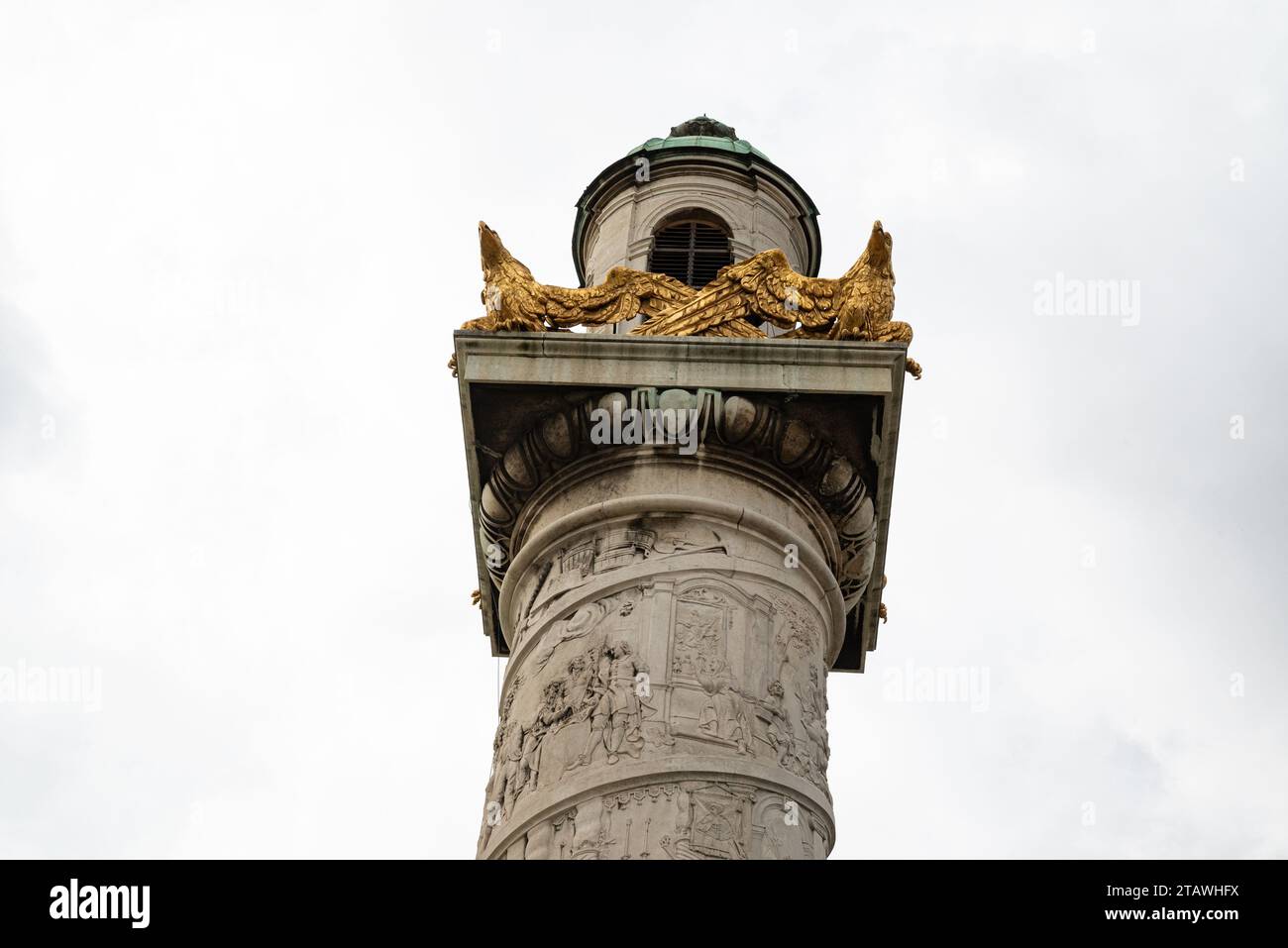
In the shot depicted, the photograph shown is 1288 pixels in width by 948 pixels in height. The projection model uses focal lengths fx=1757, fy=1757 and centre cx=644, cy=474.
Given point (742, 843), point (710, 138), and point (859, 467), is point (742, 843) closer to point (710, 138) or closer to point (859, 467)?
point (859, 467)

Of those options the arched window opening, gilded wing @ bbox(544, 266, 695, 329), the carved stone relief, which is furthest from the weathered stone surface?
the arched window opening

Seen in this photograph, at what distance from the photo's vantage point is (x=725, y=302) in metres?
15.3

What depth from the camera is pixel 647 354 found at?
572 inches

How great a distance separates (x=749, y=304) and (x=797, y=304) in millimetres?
411

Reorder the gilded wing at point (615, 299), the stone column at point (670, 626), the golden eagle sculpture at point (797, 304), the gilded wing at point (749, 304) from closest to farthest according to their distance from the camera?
1. the stone column at point (670, 626)
2. the golden eagle sculpture at point (797, 304)
3. the gilded wing at point (749, 304)
4. the gilded wing at point (615, 299)

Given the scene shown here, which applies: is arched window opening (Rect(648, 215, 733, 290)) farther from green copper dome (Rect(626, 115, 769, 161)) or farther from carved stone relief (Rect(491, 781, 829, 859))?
carved stone relief (Rect(491, 781, 829, 859))

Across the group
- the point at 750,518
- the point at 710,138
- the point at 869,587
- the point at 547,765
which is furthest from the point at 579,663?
the point at 710,138

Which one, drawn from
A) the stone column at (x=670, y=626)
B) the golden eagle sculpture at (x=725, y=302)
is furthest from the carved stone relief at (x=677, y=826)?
the golden eagle sculpture at (x=725, y=302)

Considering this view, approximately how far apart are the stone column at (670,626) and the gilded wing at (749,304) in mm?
944

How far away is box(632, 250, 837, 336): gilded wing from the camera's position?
15.1 m

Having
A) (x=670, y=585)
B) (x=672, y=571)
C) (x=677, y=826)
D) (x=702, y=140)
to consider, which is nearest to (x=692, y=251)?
(x=702, y=140)

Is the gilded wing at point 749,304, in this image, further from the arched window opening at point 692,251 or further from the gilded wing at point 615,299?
the arched window opening at point 692,251

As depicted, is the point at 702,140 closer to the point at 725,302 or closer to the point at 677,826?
the point at 725,302

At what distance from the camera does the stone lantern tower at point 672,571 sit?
11.8 metres
